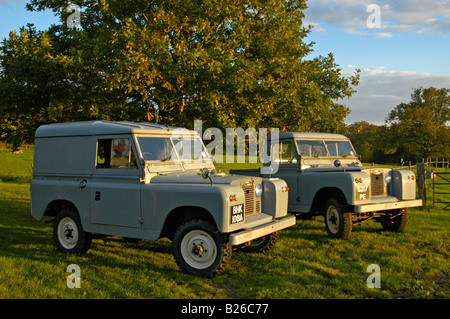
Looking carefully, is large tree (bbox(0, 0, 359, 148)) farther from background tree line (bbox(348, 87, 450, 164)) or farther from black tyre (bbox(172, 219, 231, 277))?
background tree line (bbox(348, 87, 450, 164))

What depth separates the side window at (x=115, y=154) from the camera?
646 centimetres

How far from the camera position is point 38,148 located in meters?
7.49

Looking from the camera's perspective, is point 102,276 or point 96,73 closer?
point 102,276

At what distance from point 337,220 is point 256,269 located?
291cm

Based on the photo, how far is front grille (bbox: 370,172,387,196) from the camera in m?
8.58

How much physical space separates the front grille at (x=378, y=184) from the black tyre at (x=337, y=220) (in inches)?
38.6

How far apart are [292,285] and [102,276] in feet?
9.26

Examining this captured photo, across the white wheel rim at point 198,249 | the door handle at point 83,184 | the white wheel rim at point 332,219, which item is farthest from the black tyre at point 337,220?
the door handle at point 83,184

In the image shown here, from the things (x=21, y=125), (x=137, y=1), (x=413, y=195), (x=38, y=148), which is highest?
(x=137, y=1)

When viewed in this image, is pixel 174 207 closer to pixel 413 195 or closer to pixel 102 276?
pixel 102 276

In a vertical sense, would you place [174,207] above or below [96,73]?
below

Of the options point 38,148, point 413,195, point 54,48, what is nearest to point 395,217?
point 413,195

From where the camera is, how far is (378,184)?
866 centimetres

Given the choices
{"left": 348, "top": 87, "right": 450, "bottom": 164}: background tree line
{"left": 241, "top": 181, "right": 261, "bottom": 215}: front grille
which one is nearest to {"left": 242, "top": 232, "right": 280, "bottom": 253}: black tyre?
{"left": 241, "top": 181, "right": 261, "bottom": 215}: front grille
